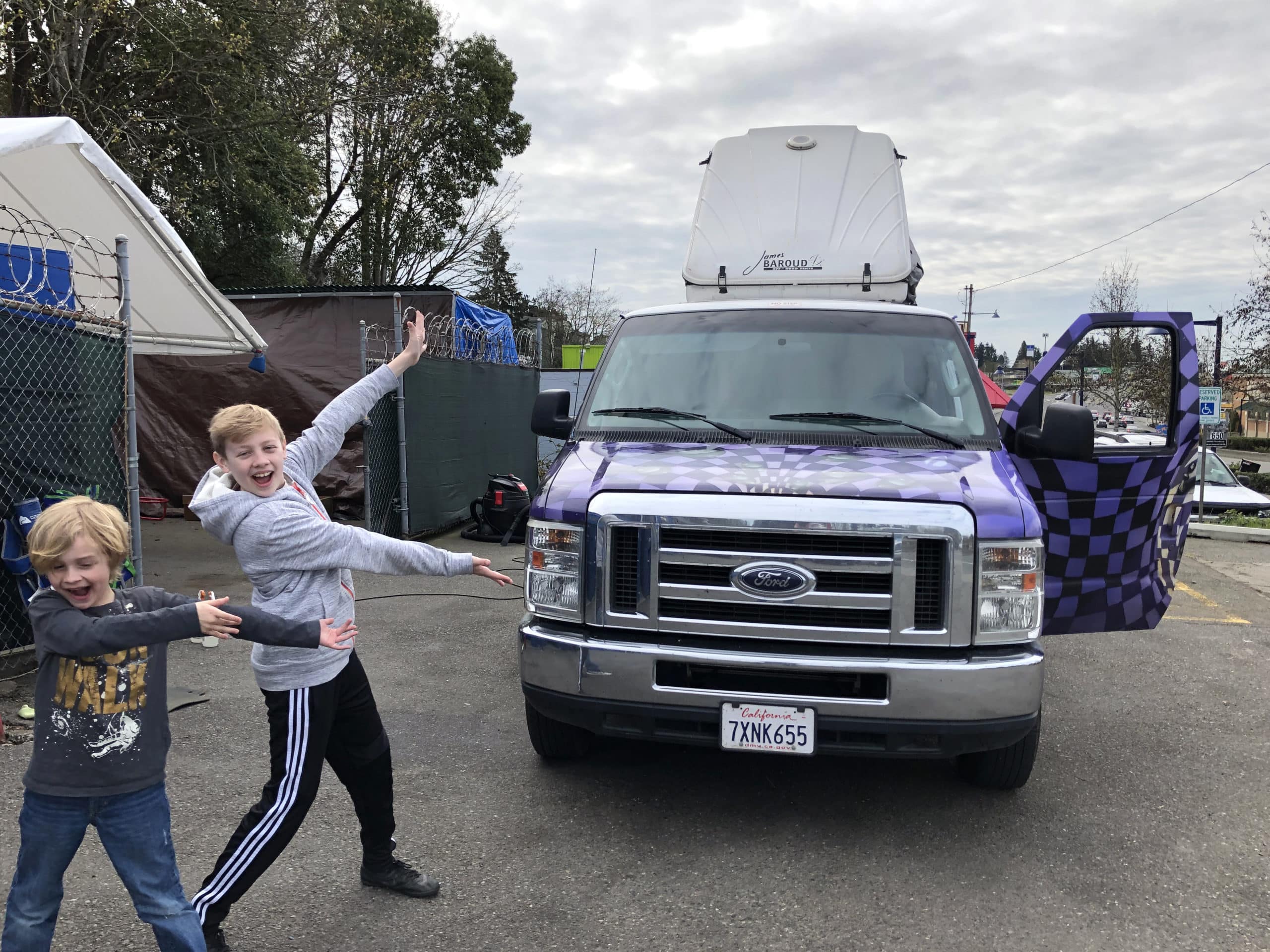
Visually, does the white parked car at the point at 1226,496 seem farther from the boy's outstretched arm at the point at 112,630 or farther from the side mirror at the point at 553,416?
the boy's outstretched arm at the point at 112,630

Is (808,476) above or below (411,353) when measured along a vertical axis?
below

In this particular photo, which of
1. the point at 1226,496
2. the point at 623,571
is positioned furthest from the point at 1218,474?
the point at 623,571

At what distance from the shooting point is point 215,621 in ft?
7.16

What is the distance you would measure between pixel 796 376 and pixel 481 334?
8.56 meters

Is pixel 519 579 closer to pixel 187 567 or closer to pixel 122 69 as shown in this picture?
pixel 187 567

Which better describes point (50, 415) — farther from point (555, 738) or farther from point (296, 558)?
point (296, 558)

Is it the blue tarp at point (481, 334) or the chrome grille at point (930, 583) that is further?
the blue tarp at point (481, 334)

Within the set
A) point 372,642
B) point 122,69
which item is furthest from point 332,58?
point 372,642

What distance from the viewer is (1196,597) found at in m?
8.83

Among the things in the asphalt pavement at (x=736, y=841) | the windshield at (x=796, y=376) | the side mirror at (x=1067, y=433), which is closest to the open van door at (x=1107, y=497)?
the side mirror at (x=1067, y=433)

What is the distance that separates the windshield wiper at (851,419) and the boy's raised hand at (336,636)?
7.85 feet

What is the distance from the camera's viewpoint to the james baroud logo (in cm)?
660

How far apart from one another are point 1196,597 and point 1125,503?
17.0 ft

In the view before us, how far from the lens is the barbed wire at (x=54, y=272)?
519 cm
